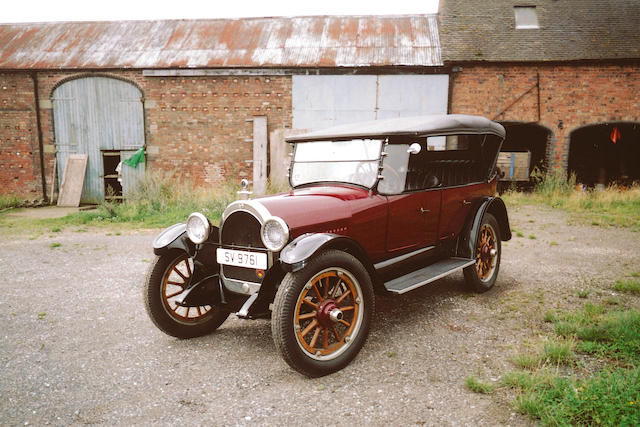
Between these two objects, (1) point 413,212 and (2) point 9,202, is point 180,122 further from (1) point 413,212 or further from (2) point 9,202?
(1) point 413,212

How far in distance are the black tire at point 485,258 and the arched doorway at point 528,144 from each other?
→ 842 centimetres

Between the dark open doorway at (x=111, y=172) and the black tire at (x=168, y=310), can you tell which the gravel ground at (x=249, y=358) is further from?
the dark open doorway at (x=111, y=172)

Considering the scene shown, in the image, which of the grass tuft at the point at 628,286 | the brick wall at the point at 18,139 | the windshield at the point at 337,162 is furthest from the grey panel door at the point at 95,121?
the grass tuft at the point at 628,286

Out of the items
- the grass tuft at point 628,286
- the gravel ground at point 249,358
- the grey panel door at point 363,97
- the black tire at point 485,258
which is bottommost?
the gravel ground at point 249,358

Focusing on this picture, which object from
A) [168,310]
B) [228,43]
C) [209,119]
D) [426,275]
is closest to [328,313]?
[426,275]

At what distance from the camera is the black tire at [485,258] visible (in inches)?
177

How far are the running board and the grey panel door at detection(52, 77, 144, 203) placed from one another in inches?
451

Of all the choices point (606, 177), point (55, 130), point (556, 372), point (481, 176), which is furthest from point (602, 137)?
point (55, 130)

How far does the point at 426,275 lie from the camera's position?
3854mm

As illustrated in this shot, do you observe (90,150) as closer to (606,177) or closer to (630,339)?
(630,339)

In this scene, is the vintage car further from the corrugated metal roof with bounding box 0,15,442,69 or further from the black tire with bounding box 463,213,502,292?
the corrugated metal roof with bounding box 0,15,442,69

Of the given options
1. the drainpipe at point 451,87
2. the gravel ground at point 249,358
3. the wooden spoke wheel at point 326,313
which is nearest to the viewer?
the gravel ground at point 249,358

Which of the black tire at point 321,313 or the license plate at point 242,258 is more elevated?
the license plate at point 242,258

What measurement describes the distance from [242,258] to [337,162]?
54.9 inches
